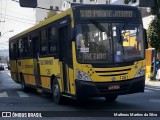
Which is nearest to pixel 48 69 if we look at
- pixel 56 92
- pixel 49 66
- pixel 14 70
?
pixel 49 66

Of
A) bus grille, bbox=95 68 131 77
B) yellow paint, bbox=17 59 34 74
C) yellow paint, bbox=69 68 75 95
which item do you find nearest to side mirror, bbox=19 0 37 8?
yellow paint, bbox=69 68 75 95

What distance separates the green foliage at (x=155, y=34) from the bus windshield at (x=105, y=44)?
15755mm

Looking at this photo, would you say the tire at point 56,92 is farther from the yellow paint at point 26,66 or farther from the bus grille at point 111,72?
the yellow paint at point 26,66

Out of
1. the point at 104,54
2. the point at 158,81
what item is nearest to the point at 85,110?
the point at 104,54

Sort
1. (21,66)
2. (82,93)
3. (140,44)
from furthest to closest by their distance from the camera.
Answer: (21,66)
(140,44)
(82,93)

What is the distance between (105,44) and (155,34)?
1653cm

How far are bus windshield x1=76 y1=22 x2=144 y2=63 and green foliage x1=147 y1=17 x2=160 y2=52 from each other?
15755 mm

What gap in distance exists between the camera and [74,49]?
12461mm

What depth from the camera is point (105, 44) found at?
12.6m

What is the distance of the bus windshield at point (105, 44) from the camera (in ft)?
40.8

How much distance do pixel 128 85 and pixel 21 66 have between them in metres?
10.0

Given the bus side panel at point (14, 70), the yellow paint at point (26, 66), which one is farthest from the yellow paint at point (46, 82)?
the bus side panel at point (14, 70)

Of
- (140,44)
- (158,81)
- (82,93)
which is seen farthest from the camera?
(158,81)

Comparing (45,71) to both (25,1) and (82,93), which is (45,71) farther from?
(82,93)
